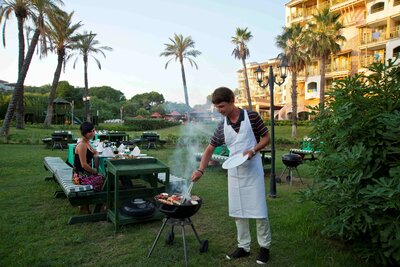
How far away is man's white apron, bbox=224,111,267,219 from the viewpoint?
306 cm

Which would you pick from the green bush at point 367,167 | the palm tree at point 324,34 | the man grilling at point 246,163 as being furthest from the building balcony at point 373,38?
the man grilling at point 246,163

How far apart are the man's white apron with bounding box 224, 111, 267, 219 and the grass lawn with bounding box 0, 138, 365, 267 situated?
2.08 feet

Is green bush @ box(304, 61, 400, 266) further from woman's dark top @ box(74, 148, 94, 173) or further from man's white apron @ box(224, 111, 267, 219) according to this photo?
woman's dark top @ box(74, 148, 94, 173)

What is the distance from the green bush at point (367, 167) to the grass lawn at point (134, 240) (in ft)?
1.65

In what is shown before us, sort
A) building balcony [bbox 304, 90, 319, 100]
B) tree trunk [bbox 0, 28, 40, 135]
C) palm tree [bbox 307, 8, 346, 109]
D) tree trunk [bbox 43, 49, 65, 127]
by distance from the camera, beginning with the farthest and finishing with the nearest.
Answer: building balcony [bbox 304, 90, 319, 100] < palm tree [bbox 307, 8, 346, 109] < tree trunk [bbox 43, 49, 65, 127] < tree trunk [bbox 0, 28, 40, 135]

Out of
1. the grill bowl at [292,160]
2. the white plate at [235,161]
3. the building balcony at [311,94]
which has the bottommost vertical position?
the grill bowl at [292,160]

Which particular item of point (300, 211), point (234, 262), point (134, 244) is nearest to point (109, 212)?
point (134, 244)

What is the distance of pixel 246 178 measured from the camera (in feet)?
10.1

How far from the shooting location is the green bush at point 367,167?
2.57 metres

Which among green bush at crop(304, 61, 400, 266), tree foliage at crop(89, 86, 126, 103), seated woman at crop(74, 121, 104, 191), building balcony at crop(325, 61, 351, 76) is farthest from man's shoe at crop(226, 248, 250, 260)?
tree foliage at crop(89, 86, 126, 103)

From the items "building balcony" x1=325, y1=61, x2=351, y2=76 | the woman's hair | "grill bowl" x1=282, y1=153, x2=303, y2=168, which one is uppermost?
"building balcony" x1=325, y1=61, x2=351, y2=76

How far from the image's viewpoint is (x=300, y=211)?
15.5 ft

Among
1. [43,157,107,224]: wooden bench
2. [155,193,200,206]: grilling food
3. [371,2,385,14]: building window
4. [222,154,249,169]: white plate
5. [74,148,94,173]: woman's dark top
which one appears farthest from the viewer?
[371,2,385,14]: building window

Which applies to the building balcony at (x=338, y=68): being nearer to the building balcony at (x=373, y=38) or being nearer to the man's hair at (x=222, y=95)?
the building balcony at (x=373, y=38)
